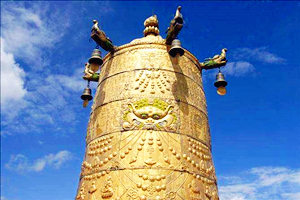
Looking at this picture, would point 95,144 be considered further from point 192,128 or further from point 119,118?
point 192,128

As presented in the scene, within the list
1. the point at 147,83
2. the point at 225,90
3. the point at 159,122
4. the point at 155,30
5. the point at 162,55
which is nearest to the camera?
the point at 159,122

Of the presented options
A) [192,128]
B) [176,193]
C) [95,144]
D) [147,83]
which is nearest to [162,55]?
[147,83]

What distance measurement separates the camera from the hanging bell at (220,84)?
1015 centimetres

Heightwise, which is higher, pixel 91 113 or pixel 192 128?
pixel 91 113

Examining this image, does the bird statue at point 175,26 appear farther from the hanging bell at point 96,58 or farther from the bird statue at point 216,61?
the hanging bell at point 96,58

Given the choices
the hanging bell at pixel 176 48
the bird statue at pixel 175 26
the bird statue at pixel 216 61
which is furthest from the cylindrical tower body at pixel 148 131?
the bird statue at pixel 216 61

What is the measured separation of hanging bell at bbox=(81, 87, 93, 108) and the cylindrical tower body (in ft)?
5.24

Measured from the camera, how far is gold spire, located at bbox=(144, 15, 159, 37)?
10.9 metres

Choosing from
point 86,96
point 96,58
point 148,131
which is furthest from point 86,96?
point 148,131

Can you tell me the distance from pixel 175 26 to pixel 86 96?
461cm

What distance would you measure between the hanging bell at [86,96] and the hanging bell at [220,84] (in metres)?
4.80

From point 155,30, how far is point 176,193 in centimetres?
633

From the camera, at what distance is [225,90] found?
10.2 meters

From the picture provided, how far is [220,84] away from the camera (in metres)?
10.2
